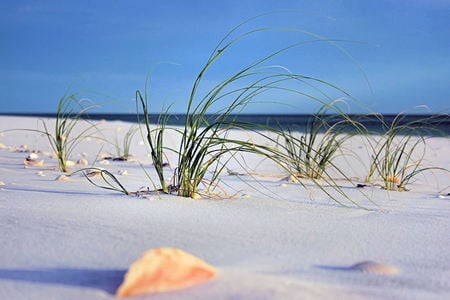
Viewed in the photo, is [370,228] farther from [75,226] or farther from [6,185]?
[6,185]

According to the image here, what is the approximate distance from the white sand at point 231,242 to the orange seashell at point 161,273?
2 centimetres

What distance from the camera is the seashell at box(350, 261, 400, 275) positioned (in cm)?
102

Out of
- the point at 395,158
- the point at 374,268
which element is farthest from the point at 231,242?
the point at 395,158

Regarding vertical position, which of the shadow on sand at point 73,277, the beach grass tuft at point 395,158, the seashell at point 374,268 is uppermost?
the beach grass tuft at point 395,158

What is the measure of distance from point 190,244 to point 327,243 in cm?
35

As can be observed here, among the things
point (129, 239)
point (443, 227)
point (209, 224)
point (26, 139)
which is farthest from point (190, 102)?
point (26, 139)

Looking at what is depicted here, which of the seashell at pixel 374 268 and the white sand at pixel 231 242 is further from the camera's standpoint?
the seashell at pixel 374 268

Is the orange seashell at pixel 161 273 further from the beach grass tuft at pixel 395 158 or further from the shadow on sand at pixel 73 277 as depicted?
the beach grass tuft at pixel 395 158

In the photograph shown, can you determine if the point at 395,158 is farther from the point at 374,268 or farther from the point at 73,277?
the point at 73,277

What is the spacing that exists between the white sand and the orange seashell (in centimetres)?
2

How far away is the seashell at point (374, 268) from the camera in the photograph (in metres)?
1.02

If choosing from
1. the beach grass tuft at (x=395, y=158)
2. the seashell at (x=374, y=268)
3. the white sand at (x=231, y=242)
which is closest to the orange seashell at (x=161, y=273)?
the white sand at (x=231, y=242)

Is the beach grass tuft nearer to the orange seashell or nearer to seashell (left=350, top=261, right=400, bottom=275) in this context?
seashell (left=350, top=261, right=400, bottom=275)

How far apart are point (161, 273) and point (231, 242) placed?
1.20ft
